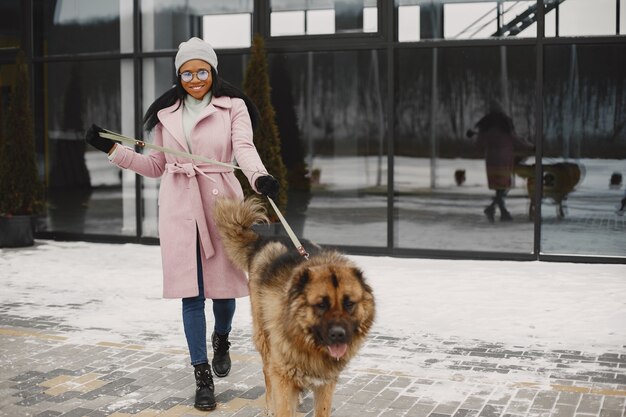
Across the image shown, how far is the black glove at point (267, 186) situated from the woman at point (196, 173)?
0.70ft

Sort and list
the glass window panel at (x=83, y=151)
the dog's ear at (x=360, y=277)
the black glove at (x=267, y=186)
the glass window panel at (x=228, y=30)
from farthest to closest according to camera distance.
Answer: the glass window panel at (x=83, y=151) < the glass window panel at (x=228, y=30) < the black glove at (x=267, y=186) < the dog's ear at (x=360, y=277)

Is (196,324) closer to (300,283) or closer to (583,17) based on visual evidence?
(300,283)

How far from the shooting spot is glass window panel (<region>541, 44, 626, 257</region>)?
10.8m

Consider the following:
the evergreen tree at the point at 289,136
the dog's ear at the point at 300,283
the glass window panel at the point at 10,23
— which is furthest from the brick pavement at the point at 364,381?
the glass window panel at the point at 10,23

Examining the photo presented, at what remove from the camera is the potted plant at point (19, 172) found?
40.1 feet

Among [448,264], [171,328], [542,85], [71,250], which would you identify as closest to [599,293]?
[448,264]

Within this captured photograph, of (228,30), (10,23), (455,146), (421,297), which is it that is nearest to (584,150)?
(455,146)

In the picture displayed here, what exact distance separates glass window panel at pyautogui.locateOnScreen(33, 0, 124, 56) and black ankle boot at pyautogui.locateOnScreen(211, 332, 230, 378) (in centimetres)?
801

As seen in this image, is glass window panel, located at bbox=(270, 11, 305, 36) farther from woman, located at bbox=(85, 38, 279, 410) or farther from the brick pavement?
woman, located at bbox=(85, 38, 279, 410)

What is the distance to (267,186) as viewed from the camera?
16.3 ft

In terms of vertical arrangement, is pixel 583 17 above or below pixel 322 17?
below

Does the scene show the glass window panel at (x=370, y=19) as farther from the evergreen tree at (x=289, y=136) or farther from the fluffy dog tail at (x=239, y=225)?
the fluffy dog tail at (x=239, y=225)

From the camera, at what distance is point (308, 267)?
4281 mm

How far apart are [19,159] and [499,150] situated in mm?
6650
